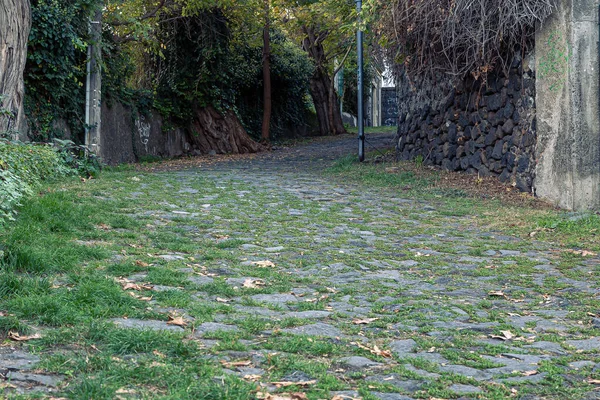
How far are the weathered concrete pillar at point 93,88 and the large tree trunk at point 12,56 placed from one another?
7.17ft

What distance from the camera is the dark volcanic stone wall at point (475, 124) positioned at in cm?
1108

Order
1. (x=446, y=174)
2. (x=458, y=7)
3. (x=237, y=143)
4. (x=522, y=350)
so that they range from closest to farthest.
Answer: (x=522, y=350) < (x=458, y=7) < (x=446, y=174) < (x=237, y=143)

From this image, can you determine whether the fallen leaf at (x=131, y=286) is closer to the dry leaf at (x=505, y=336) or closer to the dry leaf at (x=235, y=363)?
the dry leaf at (x=235, y=363)

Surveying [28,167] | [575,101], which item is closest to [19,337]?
[28,167]

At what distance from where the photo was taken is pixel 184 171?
1498 cm

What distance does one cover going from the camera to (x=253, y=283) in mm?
5887

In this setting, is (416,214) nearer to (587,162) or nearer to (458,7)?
(587,162)

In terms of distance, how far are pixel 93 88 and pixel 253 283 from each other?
8.44 m

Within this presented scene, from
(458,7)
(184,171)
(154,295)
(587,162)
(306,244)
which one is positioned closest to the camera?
(154,295)

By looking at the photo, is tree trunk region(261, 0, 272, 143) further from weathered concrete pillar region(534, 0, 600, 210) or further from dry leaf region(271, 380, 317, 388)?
dry leaf region(271, 380, 317, 388)

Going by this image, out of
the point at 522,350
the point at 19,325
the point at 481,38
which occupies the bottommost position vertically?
the point at 522,350

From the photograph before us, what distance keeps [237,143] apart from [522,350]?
Answer: 1712cm

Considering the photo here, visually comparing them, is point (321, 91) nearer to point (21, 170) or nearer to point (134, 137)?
point (134, 137)

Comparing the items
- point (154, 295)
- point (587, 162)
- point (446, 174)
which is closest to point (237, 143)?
point (446, 174)
